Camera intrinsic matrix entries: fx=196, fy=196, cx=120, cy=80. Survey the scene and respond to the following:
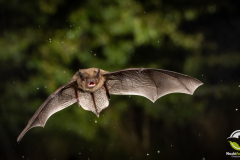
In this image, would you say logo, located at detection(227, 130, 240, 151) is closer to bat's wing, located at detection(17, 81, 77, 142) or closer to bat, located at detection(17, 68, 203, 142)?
bat, located at detection(17, 68, 203, 142)

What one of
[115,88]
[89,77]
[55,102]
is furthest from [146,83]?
[55,102]

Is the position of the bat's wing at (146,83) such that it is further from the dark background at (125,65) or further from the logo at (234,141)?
the logo at (234,141)

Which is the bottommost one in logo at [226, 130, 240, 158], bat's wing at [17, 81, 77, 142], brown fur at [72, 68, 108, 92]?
logo at [226, 130, 240, 158]

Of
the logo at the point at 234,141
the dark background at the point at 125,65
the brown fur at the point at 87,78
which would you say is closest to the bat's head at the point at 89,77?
the brown fur at the point at 87,78

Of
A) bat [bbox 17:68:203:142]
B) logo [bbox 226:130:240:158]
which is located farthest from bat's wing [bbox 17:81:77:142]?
logo [bbox 226:130:240:158]

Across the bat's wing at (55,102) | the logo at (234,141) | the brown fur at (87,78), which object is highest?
the brown fur at (87,78)

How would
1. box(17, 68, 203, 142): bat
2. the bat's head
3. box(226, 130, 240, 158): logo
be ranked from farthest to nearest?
box(226, 130, 240, 158): logo → box(17, 68, 203, 142): bat → the bat's head

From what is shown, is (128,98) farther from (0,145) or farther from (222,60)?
(0,145)

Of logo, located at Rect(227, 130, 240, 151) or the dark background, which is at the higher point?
the dark background
